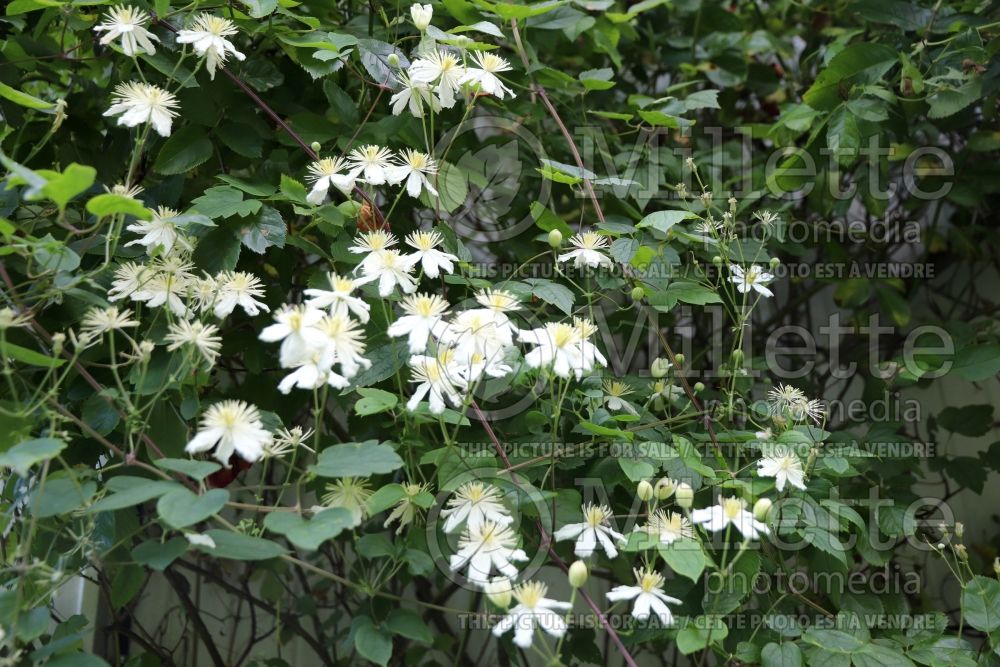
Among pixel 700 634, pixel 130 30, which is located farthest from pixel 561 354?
pixel 130 30

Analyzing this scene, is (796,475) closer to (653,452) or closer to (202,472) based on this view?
(653,452)

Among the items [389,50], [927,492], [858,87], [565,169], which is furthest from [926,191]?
[389,50]

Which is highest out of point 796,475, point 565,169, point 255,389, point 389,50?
point 389,50

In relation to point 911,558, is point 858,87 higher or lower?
higher

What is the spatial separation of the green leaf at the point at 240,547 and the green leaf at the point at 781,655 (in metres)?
0.60

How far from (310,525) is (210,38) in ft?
2.11

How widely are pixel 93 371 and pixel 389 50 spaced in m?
0.60

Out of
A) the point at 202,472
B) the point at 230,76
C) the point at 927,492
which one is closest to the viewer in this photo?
the point at 202,472

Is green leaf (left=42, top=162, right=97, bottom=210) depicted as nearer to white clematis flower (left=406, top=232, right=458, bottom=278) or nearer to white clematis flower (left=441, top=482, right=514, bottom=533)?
white clematis flower (left=406, top=232, right=458, bottom=278)

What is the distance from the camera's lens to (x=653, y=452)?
1113 millimetres

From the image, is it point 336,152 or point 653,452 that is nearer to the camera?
point 653,452

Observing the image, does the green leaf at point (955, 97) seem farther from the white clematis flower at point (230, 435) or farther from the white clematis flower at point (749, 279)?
the white clematis flower at point (230, 435)

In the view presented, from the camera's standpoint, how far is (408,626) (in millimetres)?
946

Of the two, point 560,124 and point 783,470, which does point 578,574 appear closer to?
point 783,470
